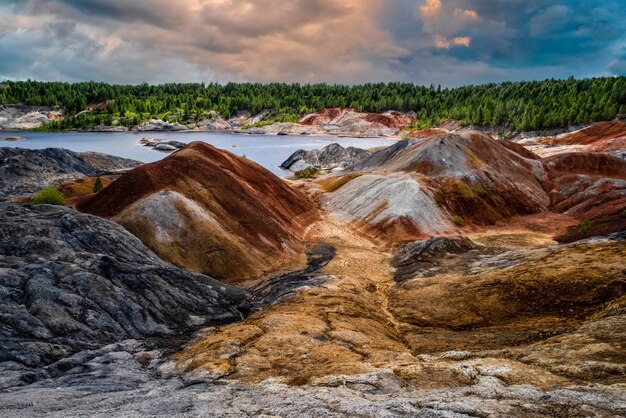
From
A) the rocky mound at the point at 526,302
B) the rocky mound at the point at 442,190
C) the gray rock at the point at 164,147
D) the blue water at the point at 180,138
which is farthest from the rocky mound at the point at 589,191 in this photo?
the gray rock at the point at 164,147

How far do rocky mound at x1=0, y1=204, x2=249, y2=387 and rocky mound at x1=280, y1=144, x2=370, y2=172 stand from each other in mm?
73370

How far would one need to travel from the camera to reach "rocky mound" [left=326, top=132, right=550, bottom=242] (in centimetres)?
5594

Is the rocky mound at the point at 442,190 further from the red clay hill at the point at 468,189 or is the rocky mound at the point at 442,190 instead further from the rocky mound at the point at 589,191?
the rocky mound at the point at 589,191

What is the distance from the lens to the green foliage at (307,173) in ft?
310

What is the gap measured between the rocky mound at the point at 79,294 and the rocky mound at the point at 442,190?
27923mm

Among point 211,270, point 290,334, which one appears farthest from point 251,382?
point 211,270

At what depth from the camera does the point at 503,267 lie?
1390 inches

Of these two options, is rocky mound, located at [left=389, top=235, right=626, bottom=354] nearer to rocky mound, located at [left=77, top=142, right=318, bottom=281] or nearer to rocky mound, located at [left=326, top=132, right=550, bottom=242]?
rocky mound, located at [left=77, top=142, right=318, bottom=281]

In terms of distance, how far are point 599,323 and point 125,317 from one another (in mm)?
25477

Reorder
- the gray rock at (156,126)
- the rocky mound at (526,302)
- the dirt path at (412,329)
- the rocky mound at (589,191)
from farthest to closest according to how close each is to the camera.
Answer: the gray rock at (156,126), the rocky mound at (589,191), the rocky mound at (526,302), the dirt path at (412,329)

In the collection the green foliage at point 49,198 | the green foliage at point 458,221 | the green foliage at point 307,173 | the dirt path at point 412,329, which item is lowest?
the dirt path at point 412,329

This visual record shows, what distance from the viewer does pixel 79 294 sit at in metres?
26.1

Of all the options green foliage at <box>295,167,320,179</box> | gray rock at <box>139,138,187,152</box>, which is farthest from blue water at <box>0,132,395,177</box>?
green foliage at <box>295,167,320,179</box>

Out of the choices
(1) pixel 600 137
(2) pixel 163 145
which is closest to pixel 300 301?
(2) pixel 163 145
